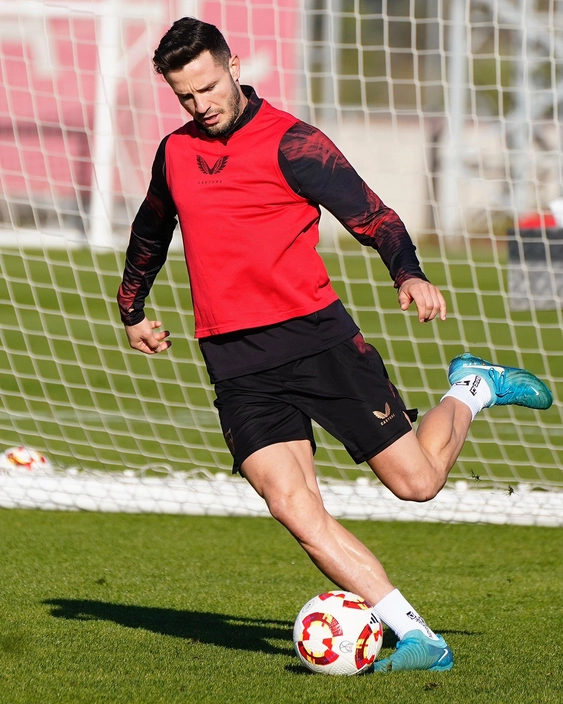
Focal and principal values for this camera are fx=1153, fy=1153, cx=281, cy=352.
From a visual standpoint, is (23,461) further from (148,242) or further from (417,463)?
(417,463)

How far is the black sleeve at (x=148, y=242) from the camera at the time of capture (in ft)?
12.1

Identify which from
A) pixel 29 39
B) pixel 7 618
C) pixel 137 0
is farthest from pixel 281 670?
pixel 29 39

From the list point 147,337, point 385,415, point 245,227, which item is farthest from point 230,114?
point 385,415

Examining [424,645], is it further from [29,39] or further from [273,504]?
[29,39]

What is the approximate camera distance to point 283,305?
3.49m

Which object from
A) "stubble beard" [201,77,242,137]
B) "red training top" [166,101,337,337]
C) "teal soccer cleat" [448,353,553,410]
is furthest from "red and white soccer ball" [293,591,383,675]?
"stubble beard" [201,77,242,137]

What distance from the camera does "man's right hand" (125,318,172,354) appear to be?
157 inches

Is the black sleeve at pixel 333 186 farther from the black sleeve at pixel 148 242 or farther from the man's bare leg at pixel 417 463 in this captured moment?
the man's bare leg at pixel 417 463

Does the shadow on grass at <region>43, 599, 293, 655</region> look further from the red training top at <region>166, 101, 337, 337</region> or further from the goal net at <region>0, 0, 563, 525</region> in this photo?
the goal net at <region>0, 0, 563, 525</region>

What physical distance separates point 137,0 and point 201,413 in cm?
918

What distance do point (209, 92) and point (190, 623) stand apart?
1.91m

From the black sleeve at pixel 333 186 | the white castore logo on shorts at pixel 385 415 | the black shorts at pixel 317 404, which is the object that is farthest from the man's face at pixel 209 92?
the white castore logo on shorts at pixel 385 415

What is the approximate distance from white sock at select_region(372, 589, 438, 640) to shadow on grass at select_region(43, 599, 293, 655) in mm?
441

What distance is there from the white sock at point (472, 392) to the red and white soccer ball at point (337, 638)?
0.98 meters
